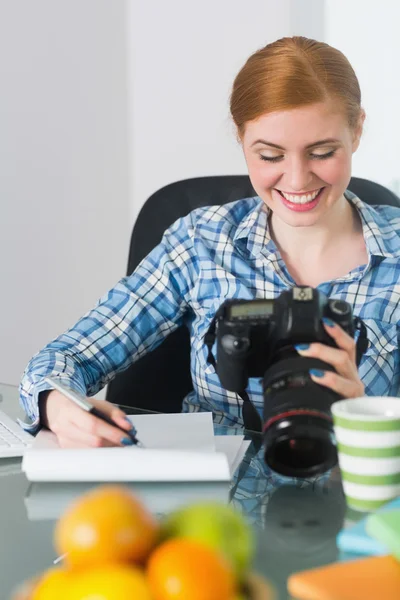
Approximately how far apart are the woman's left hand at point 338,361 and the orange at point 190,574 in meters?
0.38

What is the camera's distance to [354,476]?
85 centimetres

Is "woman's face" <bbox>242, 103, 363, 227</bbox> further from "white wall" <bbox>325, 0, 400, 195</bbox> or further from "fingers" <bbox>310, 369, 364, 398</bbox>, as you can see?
"white wall" <bbox>325, 0, 400, 195</bbox>

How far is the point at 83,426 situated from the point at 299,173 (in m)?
0.52

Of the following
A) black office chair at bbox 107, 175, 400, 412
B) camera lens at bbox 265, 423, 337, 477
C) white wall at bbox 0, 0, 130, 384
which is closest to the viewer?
camera lens at bbox 265, 423, 337, 477

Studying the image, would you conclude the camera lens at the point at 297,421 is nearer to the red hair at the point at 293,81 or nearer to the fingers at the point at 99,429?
the fingers at the point at 99,429

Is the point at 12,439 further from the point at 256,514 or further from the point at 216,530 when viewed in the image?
the point at 216,530

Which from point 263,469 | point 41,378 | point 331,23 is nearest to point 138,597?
point 263,469

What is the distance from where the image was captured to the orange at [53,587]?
525 millimetres

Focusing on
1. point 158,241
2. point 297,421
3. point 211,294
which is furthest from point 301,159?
point 297,421

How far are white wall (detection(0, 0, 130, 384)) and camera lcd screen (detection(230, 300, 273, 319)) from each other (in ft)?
5.36

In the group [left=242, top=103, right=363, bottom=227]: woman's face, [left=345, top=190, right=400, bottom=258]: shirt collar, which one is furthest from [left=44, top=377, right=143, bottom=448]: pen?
[left=345, top=190, right=400, bottom=258]: shirt collar

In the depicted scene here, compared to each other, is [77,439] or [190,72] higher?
[190,72]

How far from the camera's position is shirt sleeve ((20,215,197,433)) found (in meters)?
1.37

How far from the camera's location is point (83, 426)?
1.05m
